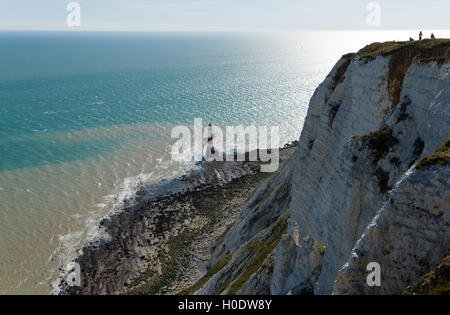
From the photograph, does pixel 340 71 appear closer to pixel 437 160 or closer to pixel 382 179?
pixel 382 179

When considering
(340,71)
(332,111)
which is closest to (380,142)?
(332,111)

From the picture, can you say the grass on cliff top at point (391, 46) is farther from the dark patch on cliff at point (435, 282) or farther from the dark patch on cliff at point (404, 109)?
the dark patch on cliff at point (435, 282)

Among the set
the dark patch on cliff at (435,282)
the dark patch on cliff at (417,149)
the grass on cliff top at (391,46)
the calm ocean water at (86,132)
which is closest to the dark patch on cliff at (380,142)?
the dark patch on cliff at (417,149)

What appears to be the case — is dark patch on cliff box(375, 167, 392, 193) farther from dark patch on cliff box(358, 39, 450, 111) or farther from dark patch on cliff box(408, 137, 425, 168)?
dark patch on cliff box(358, 39, 450, 111)

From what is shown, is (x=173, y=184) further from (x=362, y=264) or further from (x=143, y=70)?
(x=143, y=70)

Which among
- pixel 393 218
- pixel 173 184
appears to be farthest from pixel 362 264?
pixel 173 184

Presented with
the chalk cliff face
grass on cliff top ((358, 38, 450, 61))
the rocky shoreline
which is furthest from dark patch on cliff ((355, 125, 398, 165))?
the rocky shoreline
